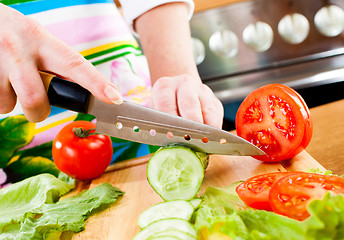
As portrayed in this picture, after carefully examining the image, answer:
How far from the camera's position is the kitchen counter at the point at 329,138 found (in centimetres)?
133

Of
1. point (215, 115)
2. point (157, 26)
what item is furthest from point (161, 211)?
point (157, 26)

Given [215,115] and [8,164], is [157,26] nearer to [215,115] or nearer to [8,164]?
[215,115]

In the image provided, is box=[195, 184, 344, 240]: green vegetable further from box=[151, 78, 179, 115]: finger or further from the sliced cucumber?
box=[151, 78, 179, 115]: finger

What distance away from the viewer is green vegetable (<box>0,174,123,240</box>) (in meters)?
1.18

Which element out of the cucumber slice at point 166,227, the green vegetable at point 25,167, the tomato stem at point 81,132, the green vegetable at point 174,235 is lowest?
the green vegetable at point 25,167

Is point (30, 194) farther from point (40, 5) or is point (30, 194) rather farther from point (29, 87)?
point (40, 5)

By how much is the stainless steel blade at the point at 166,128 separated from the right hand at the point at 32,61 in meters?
0.10

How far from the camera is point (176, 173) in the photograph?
4.05 feet

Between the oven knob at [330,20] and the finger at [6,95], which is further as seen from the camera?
the oven knob at [330,20]

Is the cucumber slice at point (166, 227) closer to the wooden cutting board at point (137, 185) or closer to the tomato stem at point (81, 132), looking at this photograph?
the wooden cutting board at point (137, 185)

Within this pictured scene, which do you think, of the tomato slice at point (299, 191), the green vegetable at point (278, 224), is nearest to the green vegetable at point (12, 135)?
the green vegetable at point (278, 224)

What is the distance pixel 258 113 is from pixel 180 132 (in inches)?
11.7

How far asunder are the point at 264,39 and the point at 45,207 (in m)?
1.96

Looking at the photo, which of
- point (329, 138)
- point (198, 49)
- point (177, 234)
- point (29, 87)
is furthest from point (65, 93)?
point (198, 49)
